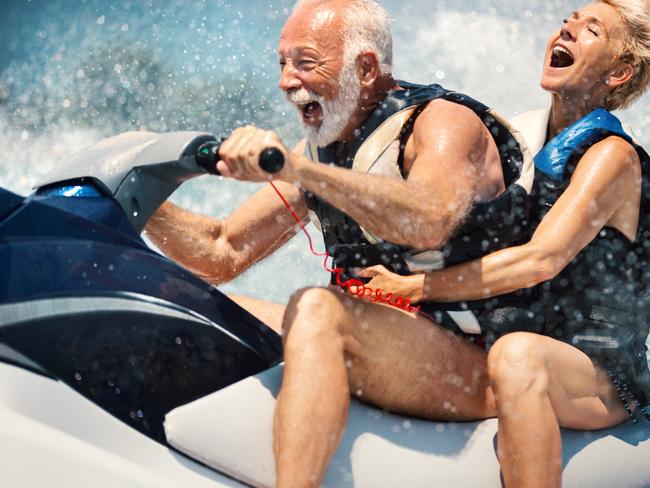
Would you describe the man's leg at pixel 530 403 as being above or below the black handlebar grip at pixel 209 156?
below

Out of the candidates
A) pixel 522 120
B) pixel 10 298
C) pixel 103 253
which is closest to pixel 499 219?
pixel 522 120

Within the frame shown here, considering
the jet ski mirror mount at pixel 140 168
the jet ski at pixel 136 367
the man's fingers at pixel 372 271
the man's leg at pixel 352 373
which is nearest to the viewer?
the jet ski at pixel 136 367

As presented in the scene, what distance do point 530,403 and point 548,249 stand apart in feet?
1.10

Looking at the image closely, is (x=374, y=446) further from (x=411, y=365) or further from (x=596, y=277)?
(x=596, y=277)

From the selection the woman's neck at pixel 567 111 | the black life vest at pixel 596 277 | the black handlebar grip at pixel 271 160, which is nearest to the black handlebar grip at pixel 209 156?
the black handlebar grip at pixel 271 160

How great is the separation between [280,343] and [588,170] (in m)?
0.77

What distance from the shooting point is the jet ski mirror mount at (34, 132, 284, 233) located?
1835 millimetres

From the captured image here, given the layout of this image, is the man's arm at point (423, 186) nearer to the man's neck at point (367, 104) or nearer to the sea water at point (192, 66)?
the man's neck at point (367, 104)

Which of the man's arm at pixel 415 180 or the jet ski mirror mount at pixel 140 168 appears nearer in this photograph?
the man's arm at pixel 415 180

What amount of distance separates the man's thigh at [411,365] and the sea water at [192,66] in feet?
13.2

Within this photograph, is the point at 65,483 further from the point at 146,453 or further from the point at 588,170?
the point at 588,170

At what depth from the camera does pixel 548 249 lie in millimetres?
2018

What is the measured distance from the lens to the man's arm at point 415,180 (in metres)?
1.71

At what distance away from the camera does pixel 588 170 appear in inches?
84.0
